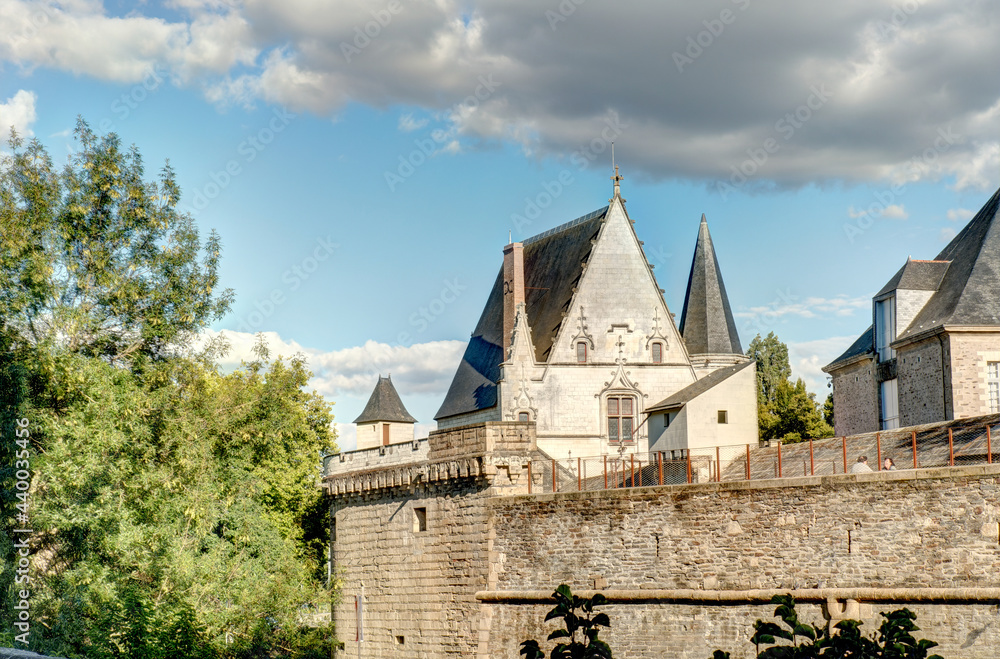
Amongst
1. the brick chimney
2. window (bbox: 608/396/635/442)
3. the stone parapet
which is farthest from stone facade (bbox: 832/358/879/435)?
the stone parapet

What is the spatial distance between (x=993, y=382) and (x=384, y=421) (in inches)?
1206

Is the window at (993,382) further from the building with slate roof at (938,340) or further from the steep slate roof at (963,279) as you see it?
the steep slate roof at (963,279)

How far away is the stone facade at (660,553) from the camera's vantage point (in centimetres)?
1588

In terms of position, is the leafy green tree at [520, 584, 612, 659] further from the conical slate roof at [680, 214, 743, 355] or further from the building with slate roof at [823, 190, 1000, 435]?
the conical slate roof at [680, 214, 743, 355]

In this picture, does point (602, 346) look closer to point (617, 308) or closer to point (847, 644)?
point (617, 308)

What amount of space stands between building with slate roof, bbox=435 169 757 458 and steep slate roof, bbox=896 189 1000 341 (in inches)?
354

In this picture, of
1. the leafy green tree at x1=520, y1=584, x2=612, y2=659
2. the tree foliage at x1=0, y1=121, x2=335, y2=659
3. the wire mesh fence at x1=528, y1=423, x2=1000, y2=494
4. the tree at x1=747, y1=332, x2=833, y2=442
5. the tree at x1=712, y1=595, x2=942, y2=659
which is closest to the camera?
the leafy green tree at x1=520, y1=584, x2=612, y2=659

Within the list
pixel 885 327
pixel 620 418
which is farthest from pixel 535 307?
pixel 885 327

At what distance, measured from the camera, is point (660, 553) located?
61.4ft

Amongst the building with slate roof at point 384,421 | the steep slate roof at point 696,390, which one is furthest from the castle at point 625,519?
the building with slate roof at point 384,421

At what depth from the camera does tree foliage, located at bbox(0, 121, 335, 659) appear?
73.3ft

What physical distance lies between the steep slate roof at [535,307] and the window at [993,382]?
1357 centimetres

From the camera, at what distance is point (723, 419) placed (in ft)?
88.6

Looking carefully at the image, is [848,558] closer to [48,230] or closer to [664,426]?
[664,426]
